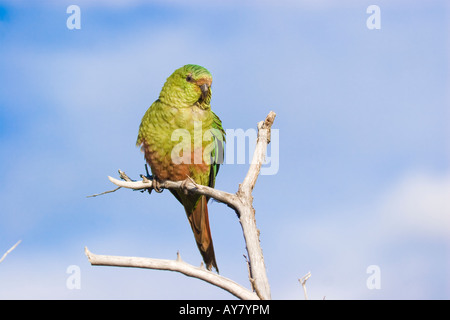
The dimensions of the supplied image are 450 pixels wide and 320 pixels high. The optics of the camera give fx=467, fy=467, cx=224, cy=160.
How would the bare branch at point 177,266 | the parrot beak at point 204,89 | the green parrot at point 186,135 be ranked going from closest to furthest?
the bare branch at point 177,266 → the green parrot at point 186,135 → the parrot beak at point 204,89

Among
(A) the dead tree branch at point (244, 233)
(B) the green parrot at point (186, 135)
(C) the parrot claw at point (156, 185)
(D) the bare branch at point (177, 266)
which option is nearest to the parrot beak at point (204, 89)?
(B) the green parrot at point (186, 135)

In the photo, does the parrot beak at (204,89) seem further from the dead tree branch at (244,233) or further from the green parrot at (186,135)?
the dead tree branch at (244,233)

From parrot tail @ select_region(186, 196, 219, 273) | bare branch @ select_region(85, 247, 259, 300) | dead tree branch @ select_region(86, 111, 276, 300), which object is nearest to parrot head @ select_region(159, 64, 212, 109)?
dead tree branch @ select_region(86, 111, 276, 300)

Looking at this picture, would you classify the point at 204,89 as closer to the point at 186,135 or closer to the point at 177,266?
the point at 186,135

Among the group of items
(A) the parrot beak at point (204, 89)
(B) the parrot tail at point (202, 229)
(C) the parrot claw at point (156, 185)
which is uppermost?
(A) the parrot beak at point (204, 89)

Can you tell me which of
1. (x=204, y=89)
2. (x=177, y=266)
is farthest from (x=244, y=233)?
(x=204, y=89)

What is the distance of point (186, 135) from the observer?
610 centimetres

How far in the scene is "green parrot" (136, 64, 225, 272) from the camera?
20.1ft

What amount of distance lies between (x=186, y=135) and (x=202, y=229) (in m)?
1.38

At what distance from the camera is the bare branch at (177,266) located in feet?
14.4

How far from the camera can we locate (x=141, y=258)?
4.41 metres
